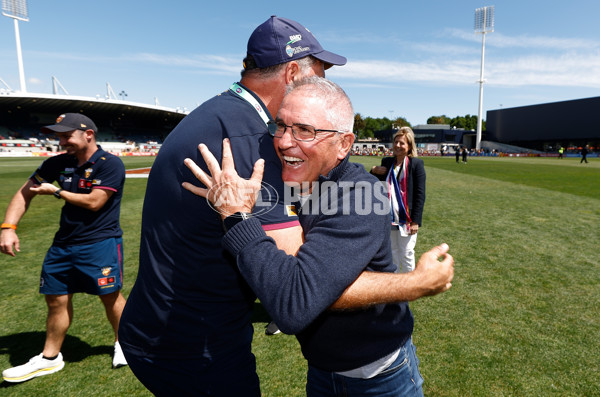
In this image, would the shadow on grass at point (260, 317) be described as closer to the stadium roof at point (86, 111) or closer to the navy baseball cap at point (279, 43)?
the navy baseball cap at point (279, 43)

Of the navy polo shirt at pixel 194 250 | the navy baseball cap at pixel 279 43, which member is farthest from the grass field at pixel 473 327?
the navy baseball cap at pixel 279 43

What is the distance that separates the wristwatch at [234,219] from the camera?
1193 millimetres

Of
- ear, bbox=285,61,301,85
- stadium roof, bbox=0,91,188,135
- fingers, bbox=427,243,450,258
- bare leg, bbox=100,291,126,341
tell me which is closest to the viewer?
fingers, bbox=427,243,450,258

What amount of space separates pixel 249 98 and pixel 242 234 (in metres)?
0.65

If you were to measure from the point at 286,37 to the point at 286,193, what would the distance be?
0.78m

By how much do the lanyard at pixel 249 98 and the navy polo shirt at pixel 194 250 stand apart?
0.03 m

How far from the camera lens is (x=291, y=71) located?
161cm

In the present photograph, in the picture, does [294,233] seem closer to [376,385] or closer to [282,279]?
[282,279]

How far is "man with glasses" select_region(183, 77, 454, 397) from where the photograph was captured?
1.13 m

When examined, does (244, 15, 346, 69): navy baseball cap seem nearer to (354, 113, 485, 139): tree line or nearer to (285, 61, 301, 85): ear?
(285, 61, 301, 85): ear

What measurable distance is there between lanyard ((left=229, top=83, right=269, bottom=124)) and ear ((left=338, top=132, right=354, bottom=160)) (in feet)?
1.09

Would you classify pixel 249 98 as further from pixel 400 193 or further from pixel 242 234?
pixel 400 193

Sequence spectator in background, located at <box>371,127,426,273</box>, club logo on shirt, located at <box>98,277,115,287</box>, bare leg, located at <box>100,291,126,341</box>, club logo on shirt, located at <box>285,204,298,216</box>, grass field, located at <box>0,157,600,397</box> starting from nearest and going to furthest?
club logo on shirt, located at <box>285,204,298,216</box>, grass field, located at <box>0,157,600,397</box>, club logo on shirt, located at <box>98,277,115,287</box>, bare leg, located at <box>100,291,126,341</box>, spectator in background, located at <box>371,127,426,273</box>

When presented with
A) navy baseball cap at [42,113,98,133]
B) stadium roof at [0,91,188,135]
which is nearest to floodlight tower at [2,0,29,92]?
stadium roof at [0,91,188,135]
